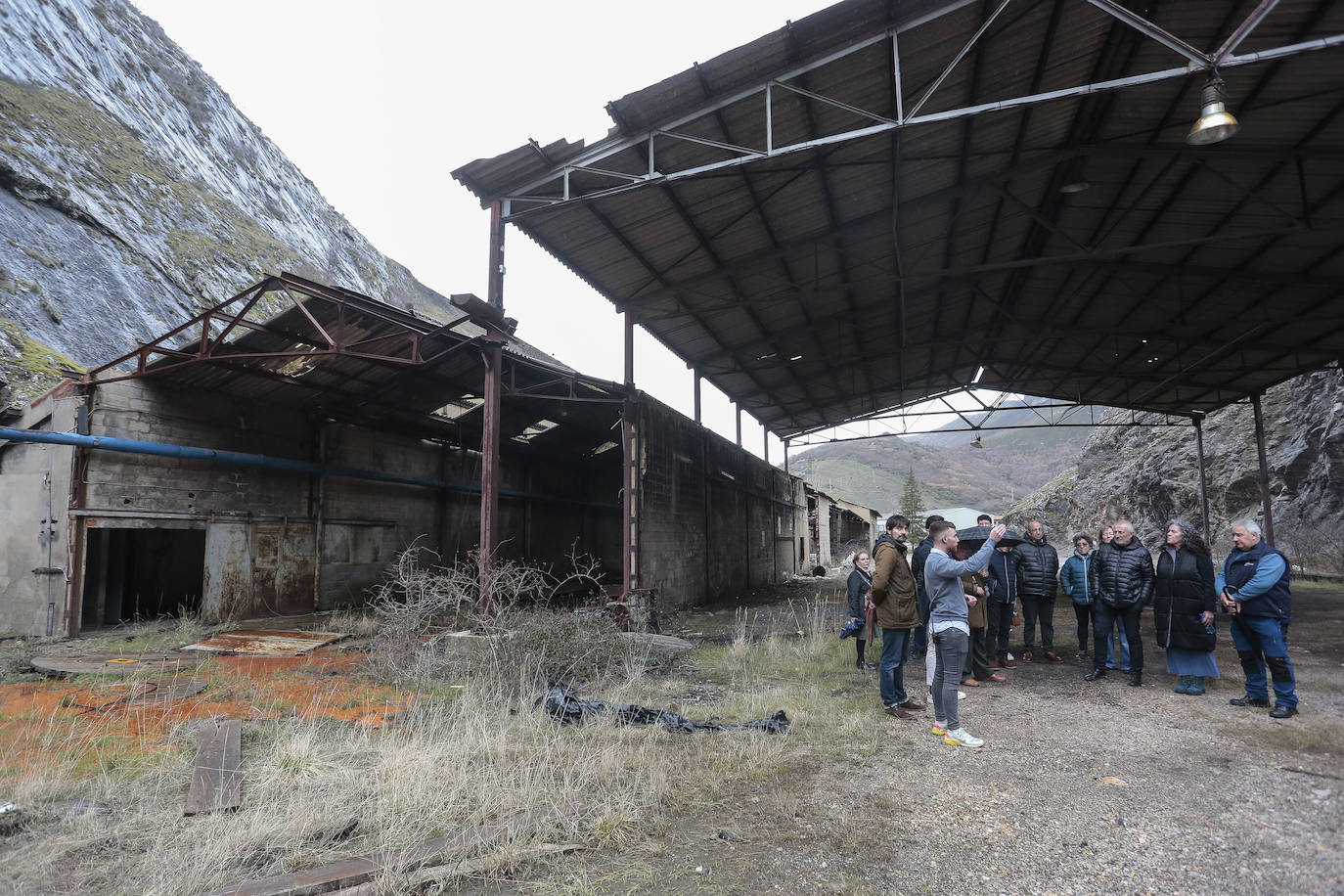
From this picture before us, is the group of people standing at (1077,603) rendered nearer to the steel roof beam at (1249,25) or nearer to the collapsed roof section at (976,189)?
the steel roof beam at (1249,25)

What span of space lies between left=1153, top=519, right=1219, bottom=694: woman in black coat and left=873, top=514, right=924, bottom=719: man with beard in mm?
2609

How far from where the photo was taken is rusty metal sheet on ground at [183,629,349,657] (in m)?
8.41

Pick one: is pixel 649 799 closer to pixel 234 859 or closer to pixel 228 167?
pixel 234 859

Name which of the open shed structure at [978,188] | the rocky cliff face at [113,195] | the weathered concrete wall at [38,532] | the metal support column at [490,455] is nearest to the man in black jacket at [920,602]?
the open shed structure at [978,188]

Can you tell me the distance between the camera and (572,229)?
9.96m

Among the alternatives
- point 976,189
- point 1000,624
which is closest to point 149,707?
point 1000,624

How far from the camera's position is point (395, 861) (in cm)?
304

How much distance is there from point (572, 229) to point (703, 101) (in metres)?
2.86

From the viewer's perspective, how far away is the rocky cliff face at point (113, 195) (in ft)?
46.1

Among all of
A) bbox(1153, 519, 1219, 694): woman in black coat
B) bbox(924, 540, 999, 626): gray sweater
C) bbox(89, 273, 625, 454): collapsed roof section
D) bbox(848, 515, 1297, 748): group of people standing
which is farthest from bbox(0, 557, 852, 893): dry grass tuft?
bbox(89, 273, 625, 454): collapsed roof section

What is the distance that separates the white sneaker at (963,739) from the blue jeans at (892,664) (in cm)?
76

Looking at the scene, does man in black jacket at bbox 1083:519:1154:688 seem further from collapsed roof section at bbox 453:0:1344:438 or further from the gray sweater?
collapsed roof section at bbox 453:0:1344:438

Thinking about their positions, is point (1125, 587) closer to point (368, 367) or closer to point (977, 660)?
point (977, 660)

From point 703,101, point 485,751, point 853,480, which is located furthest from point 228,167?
point 853,480
